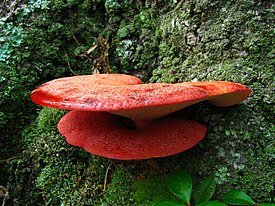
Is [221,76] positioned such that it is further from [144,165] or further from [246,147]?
[144,165]

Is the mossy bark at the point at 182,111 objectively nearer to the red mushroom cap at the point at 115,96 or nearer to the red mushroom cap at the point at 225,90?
the red mushroom cap at the point at 225,90

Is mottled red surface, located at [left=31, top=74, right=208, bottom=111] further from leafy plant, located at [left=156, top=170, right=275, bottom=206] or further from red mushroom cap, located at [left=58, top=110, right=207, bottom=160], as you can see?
leafy plant, located at [left=156, top=170, right=275, bottom=206]

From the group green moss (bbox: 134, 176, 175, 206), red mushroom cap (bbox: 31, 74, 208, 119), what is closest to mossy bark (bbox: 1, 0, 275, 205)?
green moss (bbox: 134, 176, 175, 206)

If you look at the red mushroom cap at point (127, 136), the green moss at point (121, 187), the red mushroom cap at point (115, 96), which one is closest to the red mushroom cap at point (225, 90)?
the red mushroom cap at point (115, 96)

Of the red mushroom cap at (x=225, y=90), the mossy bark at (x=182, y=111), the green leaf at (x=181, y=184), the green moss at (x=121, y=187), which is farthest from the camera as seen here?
the green moss at (x=121, y=187)

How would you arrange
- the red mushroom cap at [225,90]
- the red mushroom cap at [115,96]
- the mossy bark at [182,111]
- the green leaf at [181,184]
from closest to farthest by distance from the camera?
the red mushroom cap at [115,96]
the red mushroom cap at [225,90]
the green leaf at [181,184]
the mossy bark at [182,111]

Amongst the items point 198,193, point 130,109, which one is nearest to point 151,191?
point 198,193
